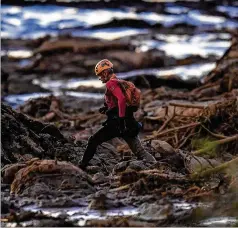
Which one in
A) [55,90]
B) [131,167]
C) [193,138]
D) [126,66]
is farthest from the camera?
[126,66]

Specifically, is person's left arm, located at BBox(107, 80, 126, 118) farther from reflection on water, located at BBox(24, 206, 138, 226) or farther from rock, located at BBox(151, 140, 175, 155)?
rock, located at BBox(151, 140, 175, 155)

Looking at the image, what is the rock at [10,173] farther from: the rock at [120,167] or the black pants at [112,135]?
the rock at [120,167]

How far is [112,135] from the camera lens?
8727mm

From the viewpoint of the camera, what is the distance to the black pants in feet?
28.4

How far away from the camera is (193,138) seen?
39.0 feet

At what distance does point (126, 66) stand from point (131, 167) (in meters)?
18.3

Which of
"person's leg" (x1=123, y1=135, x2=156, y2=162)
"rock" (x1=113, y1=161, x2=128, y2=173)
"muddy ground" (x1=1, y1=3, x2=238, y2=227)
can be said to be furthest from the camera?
"rock" (x1=113, y1=161, x2=128, y2=173)

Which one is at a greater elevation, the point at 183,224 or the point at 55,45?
the point at 183,224

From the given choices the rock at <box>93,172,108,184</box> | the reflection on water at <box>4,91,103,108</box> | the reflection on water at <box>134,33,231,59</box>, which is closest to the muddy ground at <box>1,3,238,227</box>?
the rock at <box>93,172,108,184</box>

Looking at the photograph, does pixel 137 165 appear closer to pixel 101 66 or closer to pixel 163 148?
pixel 101 66

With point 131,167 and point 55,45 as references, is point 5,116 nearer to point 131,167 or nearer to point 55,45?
point 131,167

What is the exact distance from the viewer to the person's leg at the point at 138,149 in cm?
888

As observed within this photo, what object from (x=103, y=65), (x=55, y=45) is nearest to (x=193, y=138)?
(x=103, y=65)

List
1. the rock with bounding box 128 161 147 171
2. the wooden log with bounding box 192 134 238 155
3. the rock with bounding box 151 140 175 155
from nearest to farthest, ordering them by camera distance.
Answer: the rock with bounding box 128 161 147 171 → the wooden log with bounding box 192 134 238 155 → the rock with bounding box 151 140 175 155
